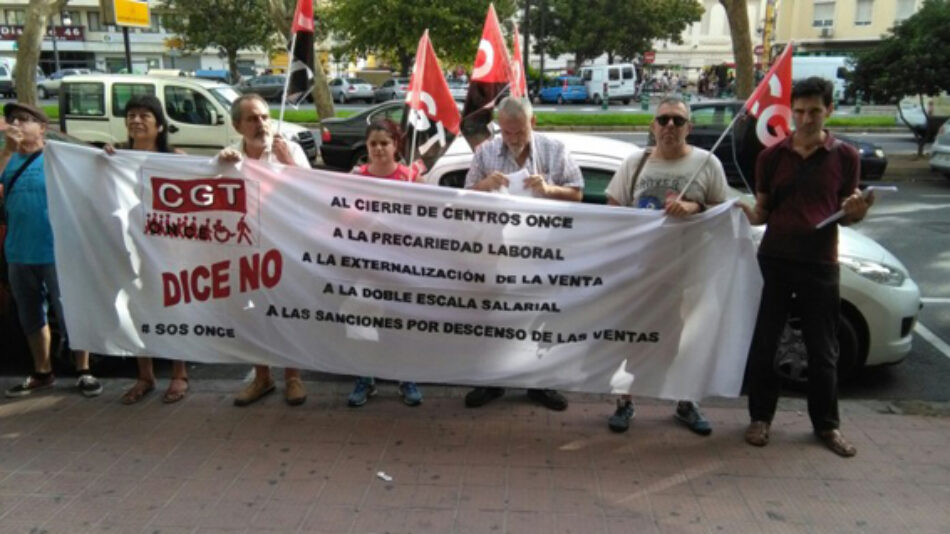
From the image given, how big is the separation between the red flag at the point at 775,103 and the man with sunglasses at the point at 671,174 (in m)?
0.29

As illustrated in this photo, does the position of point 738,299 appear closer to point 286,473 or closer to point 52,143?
point 286,473

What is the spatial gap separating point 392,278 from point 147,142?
5.62ft

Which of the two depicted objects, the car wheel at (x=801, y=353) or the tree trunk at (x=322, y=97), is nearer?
the car wheel at (x=801, y=353)

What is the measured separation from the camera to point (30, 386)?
4672mm

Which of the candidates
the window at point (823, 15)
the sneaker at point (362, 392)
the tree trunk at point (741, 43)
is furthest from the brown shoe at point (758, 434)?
the window at point (823, 15)

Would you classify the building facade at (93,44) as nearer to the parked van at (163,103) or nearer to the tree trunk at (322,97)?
the tree trunk at (322,97)

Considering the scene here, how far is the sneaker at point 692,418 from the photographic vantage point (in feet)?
13.5

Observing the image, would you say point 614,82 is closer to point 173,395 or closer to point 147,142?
point 147,142

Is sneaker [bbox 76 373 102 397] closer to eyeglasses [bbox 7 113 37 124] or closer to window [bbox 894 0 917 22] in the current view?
eyeglasses [bbox 7 113 37 124]

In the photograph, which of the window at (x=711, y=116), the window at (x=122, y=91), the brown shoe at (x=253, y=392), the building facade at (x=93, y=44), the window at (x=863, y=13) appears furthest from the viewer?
the building facade at (x=93, y=44)

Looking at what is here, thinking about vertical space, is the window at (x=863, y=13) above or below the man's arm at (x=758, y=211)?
above

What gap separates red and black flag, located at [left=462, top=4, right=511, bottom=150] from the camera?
4.59 metres

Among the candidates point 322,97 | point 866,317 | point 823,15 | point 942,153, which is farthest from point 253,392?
point 823,15

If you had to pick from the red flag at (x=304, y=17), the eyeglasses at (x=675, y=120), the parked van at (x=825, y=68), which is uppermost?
the parked van at (x=825, y=68)
